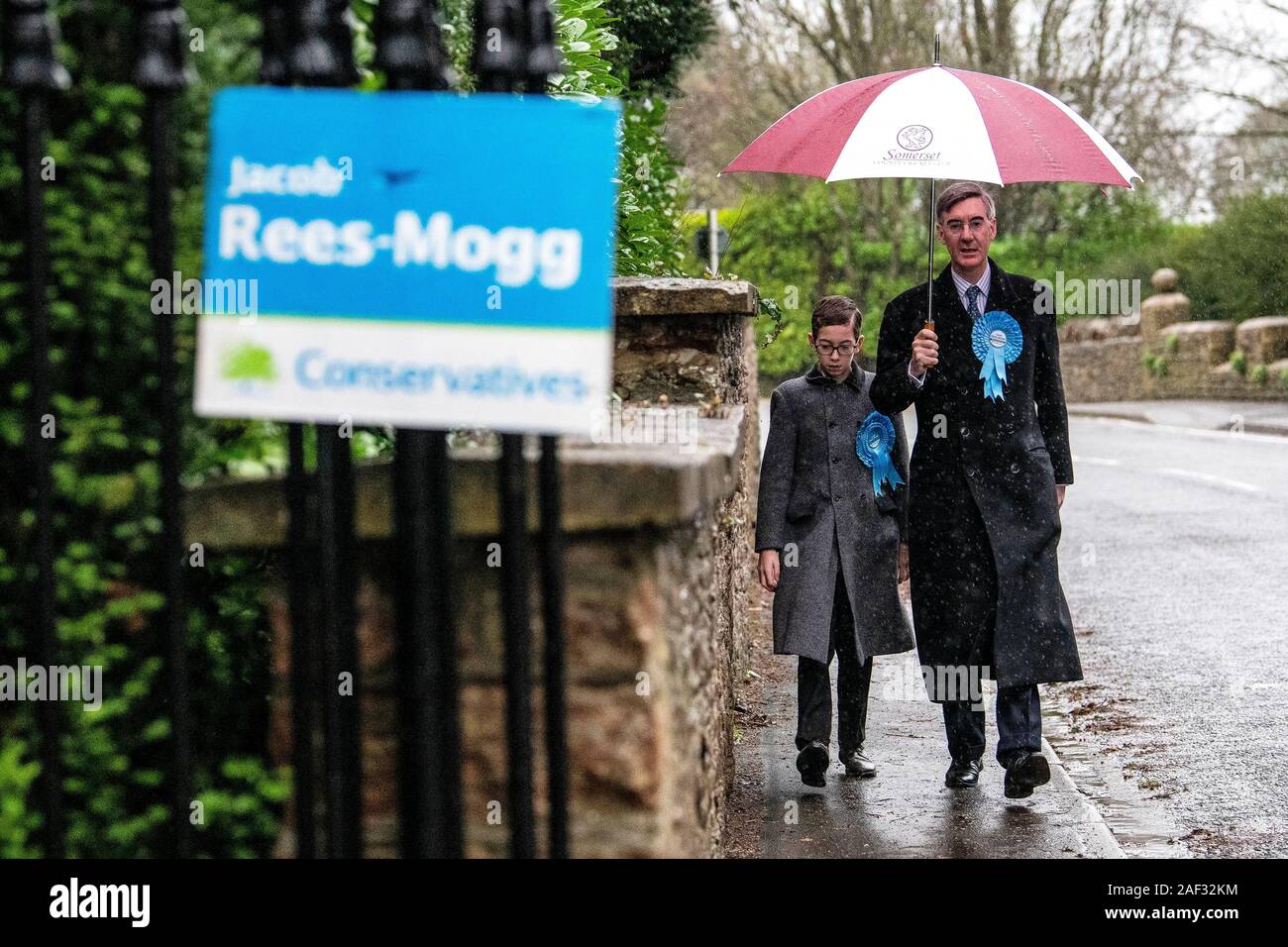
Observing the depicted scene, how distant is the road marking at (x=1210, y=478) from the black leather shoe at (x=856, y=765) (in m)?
9.97

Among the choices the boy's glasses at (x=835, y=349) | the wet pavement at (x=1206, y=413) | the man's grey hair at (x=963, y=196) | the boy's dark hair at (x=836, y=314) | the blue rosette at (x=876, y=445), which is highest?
the man's grey hair at (x=963, y=196)

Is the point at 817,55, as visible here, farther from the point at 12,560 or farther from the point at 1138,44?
the point at 12,560

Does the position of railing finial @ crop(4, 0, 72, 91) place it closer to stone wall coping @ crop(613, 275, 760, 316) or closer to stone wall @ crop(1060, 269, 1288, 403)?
stone wall coping @ crop(613, 275, 760, 316)

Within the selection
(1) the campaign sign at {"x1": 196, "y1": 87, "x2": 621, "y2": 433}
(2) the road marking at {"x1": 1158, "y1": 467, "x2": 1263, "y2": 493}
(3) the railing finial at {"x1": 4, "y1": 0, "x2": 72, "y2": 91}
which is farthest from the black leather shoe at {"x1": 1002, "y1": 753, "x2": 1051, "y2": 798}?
(2) the road marking at {"x1": 1158, "y1": 467, "x2": 1263, "y2": 493}

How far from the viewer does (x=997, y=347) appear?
217 inches

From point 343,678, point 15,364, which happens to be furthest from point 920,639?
point 15,364

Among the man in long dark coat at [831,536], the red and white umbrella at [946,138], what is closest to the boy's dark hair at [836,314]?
the man in long dark coat at [831,536]

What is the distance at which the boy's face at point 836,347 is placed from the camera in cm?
583

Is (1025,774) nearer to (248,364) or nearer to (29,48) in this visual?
(248,364)

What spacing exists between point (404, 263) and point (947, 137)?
3.32m

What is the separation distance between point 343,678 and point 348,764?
133 mm

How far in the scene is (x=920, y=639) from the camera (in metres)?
5.69

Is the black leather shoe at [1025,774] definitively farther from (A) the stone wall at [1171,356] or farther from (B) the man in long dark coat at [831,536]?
(A) the stone wall at [1171,356]

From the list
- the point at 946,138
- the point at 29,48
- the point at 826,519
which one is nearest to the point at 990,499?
the point at 826,519
